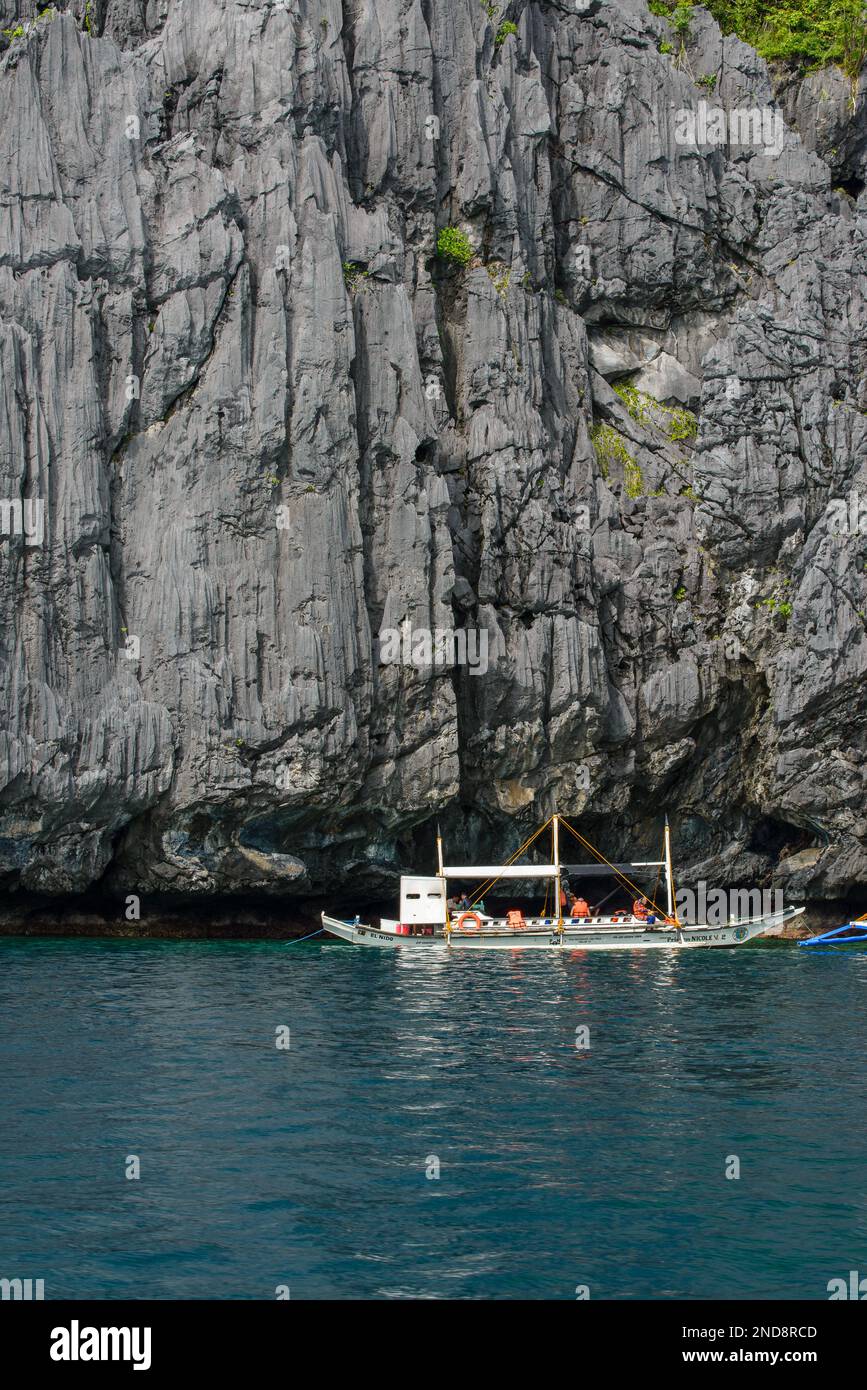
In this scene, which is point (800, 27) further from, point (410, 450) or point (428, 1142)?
point (428, 1142)

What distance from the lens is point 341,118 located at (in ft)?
204

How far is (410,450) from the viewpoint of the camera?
195ft

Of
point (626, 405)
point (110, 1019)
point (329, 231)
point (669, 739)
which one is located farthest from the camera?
point (626, 405)

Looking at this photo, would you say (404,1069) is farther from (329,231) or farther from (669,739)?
(329,231)

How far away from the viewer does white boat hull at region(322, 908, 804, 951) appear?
5691 centimetres

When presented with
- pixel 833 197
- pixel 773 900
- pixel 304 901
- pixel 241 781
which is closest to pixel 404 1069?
pixel 241 781

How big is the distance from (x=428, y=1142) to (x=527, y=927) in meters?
35.3

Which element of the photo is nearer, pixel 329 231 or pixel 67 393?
pixel 67 393

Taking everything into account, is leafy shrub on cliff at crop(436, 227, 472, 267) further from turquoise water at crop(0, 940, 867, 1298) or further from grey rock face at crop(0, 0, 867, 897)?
turquoise water at crop(0, 940, 867, 1298)

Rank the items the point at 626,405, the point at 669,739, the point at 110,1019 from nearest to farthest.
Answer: the point at 110,1019
the point at 669,739
the point at 626,405

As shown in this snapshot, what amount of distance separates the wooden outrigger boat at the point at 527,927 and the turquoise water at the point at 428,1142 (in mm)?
16465

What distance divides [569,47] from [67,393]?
3688 centimetres
